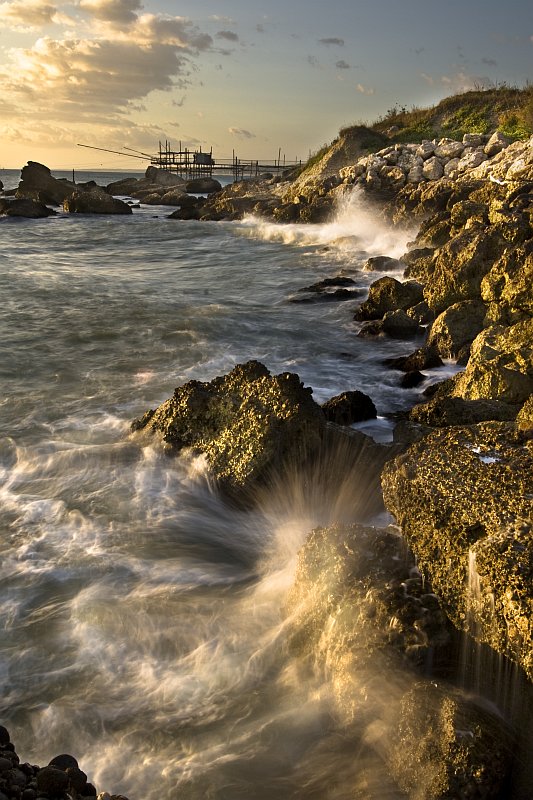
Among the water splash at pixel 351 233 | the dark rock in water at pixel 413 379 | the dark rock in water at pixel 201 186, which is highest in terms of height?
the dark rock in water at pixel 413 379

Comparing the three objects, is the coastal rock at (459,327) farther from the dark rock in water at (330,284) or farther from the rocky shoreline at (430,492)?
the dark rock in water at (330,284)

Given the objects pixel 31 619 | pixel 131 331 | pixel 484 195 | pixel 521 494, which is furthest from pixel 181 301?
pixel 521 494

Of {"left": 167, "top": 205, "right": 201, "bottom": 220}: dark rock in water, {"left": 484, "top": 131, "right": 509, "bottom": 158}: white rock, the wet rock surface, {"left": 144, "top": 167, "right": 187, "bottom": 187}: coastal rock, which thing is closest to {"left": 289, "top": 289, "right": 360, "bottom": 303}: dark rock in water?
{"left": 484, "top": 131, "right": 509, "bottom": 158}: white rock

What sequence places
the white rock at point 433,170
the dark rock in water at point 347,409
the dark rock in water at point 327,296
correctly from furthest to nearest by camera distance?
the white rock at point 433,170, the dark rock in water at point 327,296, the dark rock in water at point 347,409

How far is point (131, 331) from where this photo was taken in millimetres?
14922

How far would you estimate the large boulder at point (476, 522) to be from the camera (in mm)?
3609

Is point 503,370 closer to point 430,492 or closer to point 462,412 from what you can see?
point 462,412

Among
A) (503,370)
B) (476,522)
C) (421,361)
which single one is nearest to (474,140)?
(421,361)

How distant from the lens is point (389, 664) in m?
4.13

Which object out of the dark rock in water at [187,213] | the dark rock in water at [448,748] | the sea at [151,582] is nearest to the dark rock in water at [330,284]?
the sea at [151,582]

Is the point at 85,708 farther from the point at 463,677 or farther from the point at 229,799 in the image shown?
the point at 463,677

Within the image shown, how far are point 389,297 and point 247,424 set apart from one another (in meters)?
8.65

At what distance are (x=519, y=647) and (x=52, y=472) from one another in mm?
6273

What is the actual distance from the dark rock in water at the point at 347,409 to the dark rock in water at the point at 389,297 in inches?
242
